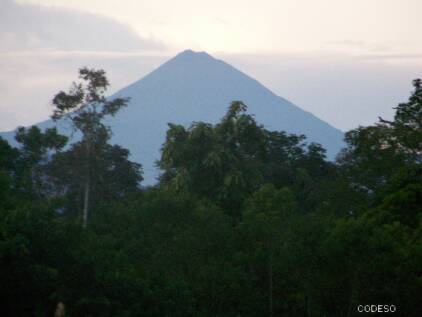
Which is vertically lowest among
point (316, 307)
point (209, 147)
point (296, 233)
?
point (316, 307)

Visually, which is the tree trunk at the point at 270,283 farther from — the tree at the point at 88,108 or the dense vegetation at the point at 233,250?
the tree at the point at 88,108

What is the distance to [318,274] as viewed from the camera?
86.4 feet

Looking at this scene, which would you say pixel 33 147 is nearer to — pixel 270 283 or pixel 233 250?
pixel 233 250

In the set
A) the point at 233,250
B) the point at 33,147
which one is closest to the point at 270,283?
the point at 233,250

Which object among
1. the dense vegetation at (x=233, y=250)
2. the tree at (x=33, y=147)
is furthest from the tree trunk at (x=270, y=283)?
the tree at (x=33, y=147)

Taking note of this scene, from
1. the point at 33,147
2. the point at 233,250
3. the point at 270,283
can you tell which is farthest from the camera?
the point at 33,147

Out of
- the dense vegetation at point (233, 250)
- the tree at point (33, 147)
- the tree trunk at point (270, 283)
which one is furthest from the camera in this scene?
the tree at point (33, 147)

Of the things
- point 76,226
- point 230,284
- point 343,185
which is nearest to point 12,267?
point 76,226

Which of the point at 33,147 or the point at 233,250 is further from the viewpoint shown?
the point at 33,147

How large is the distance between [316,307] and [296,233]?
2.40m

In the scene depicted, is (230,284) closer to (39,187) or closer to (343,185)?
(343,185)

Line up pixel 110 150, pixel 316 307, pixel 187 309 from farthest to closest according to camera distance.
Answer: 1. pixel 110 150
2. pixel 316 307
3. pixel 187 309

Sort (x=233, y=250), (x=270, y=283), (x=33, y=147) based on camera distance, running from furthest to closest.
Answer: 1. (x=33, y=147)
2. (x=233, y=250)
3. (x=270, y=283)

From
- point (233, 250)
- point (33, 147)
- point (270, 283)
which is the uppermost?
point (33, 147)
